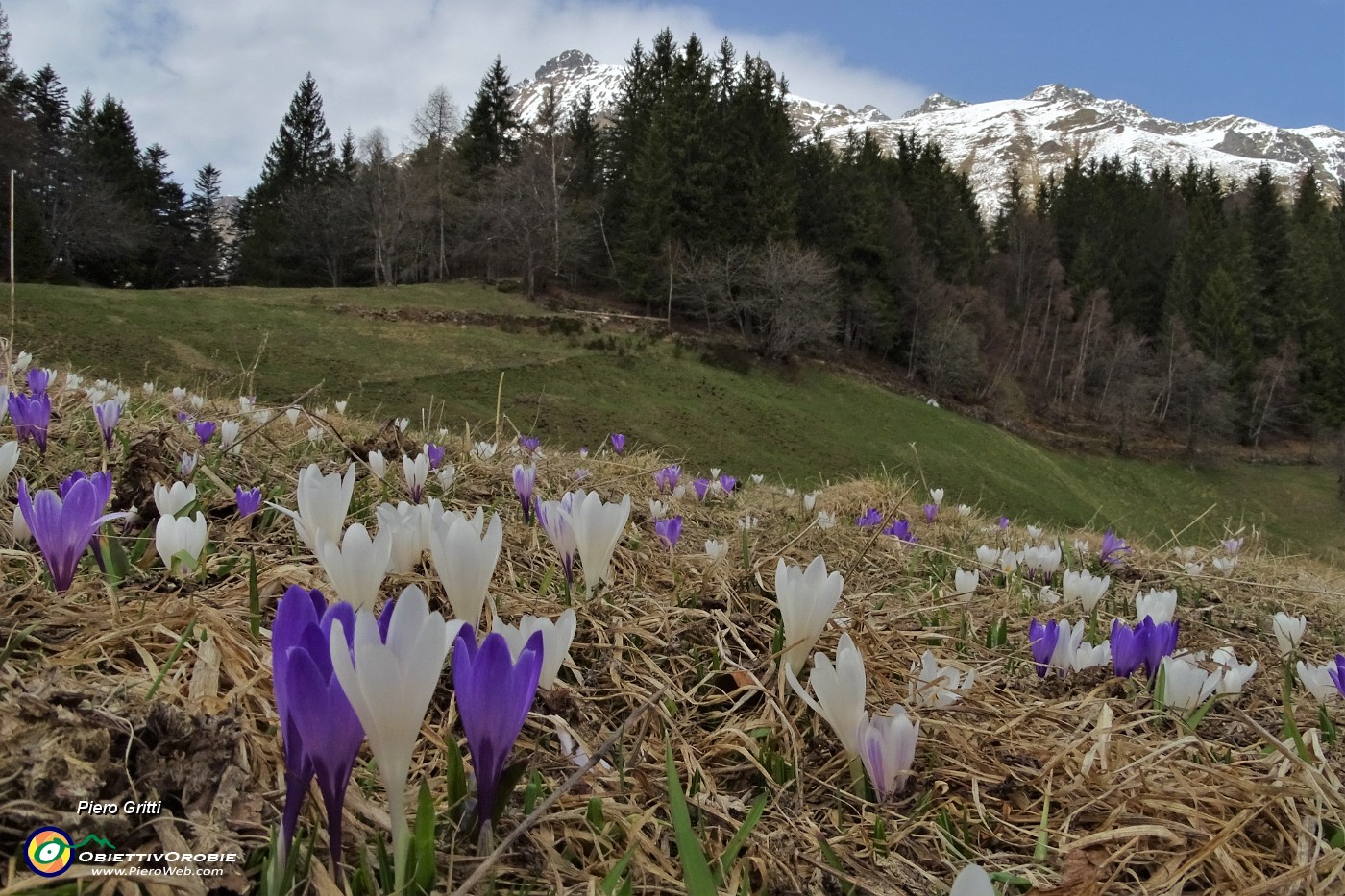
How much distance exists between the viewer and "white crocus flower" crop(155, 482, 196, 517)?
134cm

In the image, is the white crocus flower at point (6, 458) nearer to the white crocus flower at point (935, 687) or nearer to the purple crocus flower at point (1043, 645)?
the white crocus flower at point (935, 687)

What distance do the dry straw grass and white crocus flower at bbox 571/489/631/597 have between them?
0.07 meters

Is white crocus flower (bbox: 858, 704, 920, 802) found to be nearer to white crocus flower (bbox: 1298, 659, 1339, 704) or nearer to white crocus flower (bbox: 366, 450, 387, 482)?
white crocus flower (bbox: 1298, 659, 1339, 704)

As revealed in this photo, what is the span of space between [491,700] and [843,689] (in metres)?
0.43

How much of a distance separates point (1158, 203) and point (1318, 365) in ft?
58.6

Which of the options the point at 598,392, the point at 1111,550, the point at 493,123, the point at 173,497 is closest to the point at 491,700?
A: the point at 173,497

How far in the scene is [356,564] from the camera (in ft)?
3.15

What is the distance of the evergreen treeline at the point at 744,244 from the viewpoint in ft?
111

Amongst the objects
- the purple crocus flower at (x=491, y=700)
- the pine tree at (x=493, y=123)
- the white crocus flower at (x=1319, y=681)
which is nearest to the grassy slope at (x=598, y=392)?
the white crocus flower at (x=1319, y=681)

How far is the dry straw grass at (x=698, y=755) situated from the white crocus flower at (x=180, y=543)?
0.11 ft

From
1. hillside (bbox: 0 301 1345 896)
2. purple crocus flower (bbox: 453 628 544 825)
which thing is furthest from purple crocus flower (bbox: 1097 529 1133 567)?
purple crocus flower (bbox: 453 628 544 825)

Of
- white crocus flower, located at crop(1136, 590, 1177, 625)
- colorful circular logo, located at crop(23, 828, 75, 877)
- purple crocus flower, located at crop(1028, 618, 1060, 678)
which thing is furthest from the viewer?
white crocus flower, located at crop(1136, 590, 1177, 625)

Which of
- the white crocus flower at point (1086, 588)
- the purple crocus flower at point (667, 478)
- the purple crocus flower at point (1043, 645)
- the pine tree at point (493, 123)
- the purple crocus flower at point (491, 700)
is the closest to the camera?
the purple crocus flower at point (491, 700)

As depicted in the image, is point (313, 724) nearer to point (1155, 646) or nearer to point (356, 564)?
point (356, 564)
